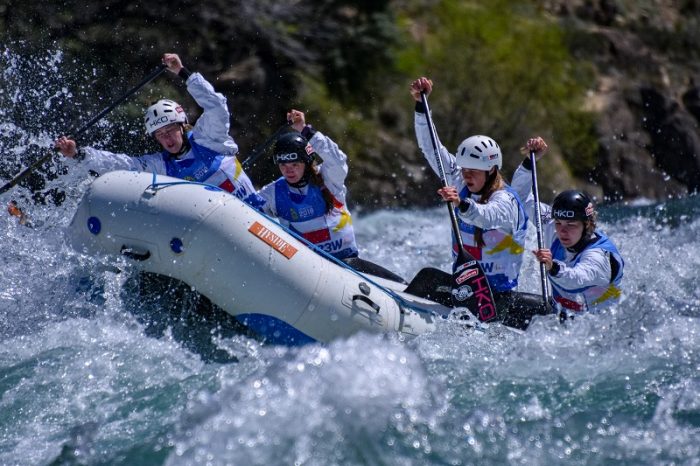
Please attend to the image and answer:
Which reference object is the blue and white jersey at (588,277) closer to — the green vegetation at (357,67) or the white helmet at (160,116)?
the white helmet at (160,116)

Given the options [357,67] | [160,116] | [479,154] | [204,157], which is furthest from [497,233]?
[357,67]

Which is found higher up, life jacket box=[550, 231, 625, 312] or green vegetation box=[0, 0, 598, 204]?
life jacket box=[550, 231, 625, 312]

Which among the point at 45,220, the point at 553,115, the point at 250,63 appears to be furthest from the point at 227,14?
the point at 45,220

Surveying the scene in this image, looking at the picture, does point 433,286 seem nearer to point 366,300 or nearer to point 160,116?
point 366,300

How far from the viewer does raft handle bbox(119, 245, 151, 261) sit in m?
6.73

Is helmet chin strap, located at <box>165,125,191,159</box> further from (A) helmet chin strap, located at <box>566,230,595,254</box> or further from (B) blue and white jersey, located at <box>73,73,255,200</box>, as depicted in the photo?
(A) helmet chin strap, located at <box>566,230,595,254</box>

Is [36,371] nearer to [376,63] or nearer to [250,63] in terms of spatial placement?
[250,63]

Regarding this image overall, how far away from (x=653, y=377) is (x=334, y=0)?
1083 cm

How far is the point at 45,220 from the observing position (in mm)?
8109

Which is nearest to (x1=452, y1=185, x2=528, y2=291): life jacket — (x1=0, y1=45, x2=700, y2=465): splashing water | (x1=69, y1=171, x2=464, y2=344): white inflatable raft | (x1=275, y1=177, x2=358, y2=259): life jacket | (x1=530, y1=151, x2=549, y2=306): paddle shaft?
(x1=530, y1=151, x2=549, y2=306): paddle shaft

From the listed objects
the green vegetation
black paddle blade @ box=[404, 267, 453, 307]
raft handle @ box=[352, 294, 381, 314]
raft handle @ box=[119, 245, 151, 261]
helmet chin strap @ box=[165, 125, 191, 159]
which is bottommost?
the green vegetation

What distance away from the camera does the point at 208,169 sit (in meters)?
8.33

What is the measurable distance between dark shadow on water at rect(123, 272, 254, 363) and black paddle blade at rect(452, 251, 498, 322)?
65.1 inches

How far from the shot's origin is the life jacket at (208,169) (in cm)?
826
